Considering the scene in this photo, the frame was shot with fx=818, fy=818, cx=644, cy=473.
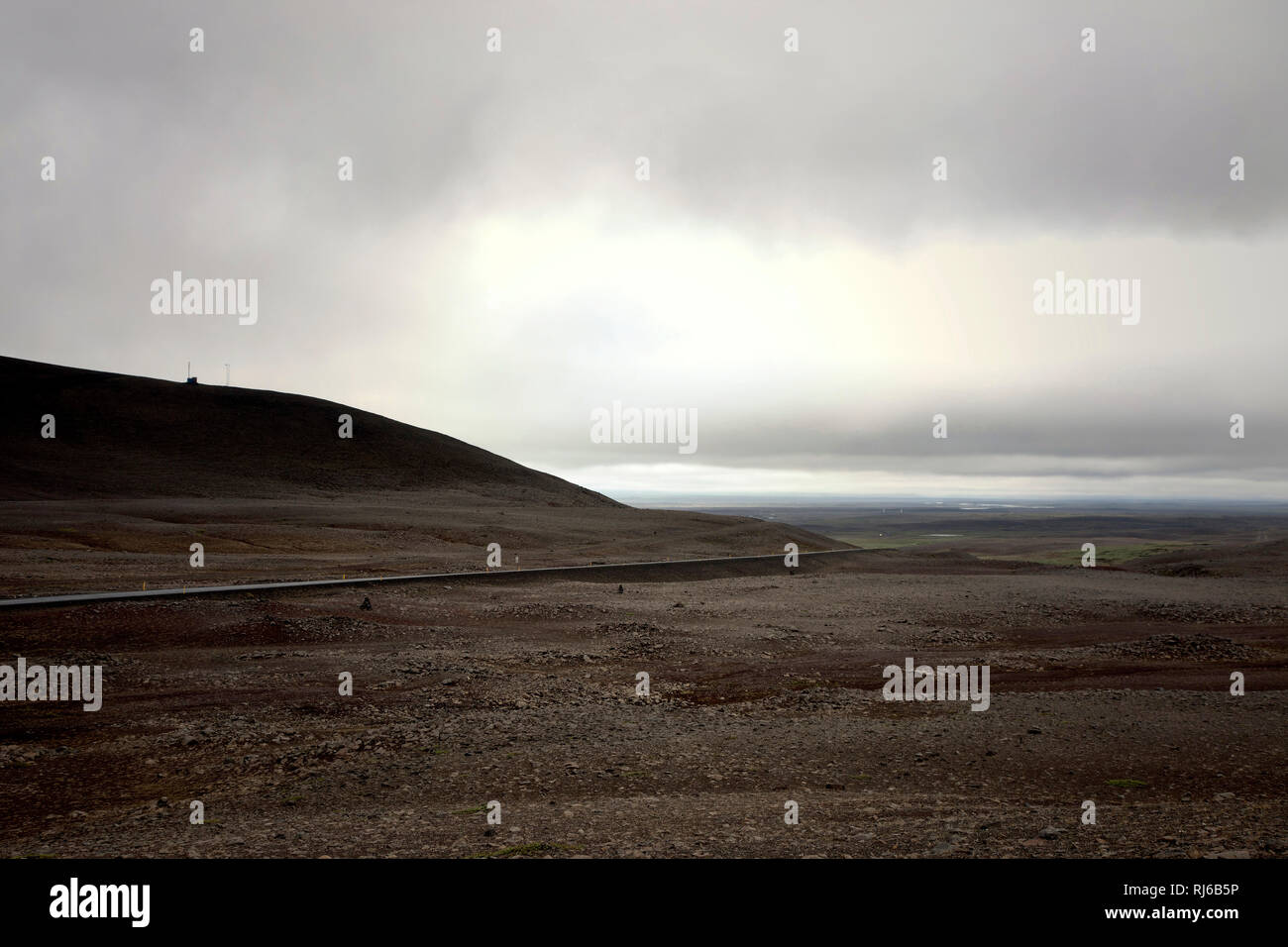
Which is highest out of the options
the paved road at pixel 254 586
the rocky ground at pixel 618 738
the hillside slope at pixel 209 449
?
the hillside slope at pixel 209 449

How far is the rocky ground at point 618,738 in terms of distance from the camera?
779 centimetres

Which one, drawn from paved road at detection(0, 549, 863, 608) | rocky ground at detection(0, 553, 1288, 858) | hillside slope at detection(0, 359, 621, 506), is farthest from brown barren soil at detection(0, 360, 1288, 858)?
hillside slope at detection(0, 359, 621, 506)

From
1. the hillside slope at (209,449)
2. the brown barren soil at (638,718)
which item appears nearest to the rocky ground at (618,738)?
the brown barren soil at (638,718)

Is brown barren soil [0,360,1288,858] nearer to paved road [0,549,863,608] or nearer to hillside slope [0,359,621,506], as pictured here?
paved road [0,549,863,608]

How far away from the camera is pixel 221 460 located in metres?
88.7

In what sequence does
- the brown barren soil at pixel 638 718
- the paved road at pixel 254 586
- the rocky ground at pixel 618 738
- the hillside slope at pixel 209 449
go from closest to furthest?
the rocky ground at pixel 618 738
the brown barren soil at pixel 638 718
the paved road at pixel 254 586
the hillside slope at pixel 209 449

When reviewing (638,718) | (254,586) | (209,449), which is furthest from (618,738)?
(209,449)

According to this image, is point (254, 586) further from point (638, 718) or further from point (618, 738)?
point (618, 738)

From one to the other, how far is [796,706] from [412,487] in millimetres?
80735

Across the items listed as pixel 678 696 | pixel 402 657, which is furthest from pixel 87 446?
pixel 678 696

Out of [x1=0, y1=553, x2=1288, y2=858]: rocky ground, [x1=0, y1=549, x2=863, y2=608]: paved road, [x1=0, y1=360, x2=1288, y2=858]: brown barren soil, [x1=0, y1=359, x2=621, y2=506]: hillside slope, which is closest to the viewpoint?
[x1=0, y1=553, x2=1288, y2=858]: rocky ground

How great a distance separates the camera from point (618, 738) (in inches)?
472

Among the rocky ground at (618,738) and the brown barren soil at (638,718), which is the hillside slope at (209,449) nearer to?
the brown barren soil at (638,718)

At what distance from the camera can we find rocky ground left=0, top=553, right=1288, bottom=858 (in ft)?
25.5
